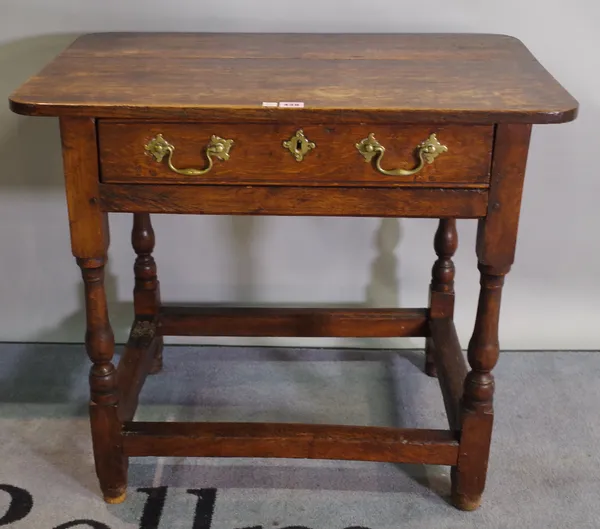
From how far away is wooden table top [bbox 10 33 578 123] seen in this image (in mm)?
1229

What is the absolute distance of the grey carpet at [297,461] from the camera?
153cm

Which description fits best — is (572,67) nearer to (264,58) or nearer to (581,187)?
(581,187)

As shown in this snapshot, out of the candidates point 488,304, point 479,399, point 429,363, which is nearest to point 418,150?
point 488,304

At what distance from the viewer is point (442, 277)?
6.02 feet

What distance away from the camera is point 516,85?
134 cm

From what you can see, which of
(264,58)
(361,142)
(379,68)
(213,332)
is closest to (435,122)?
(361,142)

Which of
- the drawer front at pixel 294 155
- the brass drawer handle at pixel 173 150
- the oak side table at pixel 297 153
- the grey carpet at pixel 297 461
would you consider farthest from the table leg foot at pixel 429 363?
the brass drawer handle at pixel 173 150

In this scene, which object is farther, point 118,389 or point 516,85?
point 118,389

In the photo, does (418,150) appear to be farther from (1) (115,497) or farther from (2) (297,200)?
(1) (115,497)

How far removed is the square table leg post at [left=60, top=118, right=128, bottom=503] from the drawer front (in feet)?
0.10

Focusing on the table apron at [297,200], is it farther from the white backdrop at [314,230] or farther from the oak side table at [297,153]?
A: the white backdrop at [314,230]

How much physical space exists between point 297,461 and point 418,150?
0.70 m

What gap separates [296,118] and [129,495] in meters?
0.78

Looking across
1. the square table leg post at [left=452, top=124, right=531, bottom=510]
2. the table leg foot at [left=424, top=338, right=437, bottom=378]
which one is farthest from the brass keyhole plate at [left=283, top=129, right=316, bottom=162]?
the table leg foot at [left=424, top=338, right=437, bottom=378]
